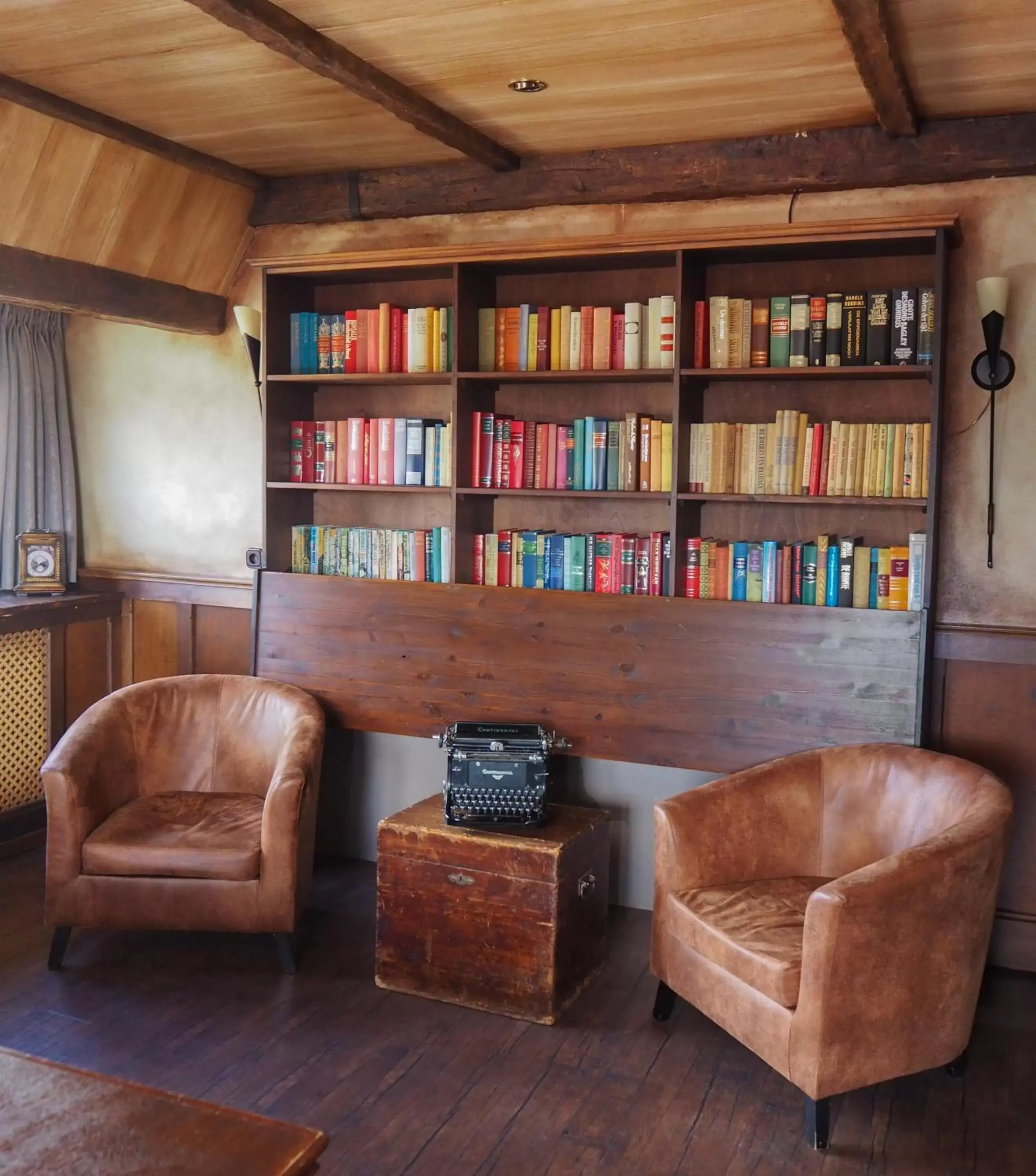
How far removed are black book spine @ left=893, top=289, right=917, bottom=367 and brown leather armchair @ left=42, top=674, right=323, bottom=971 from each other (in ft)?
7.00

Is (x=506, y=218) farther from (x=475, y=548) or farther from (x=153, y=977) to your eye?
(x=153, y=977)

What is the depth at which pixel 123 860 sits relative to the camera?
131 inches

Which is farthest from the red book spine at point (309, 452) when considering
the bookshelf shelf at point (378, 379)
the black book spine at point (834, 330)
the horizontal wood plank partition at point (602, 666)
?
the black book spine at point (834, 330)

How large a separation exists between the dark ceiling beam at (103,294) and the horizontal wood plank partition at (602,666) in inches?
40.6

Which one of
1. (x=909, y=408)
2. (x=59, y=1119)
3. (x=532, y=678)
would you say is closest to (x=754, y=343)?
(x=909, y=408)

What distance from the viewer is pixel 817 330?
345 cm

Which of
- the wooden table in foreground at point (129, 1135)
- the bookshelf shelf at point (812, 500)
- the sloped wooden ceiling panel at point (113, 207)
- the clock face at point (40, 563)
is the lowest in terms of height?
the wooden table in foreground at point (129, 1135)

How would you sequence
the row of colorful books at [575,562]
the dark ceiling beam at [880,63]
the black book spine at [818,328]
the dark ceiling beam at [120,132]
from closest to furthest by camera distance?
the dark ceiling beam at [880,63], the dark ceiling beam at [120,132], the black book spine at [818,328], the row of colorful books at [575,562]

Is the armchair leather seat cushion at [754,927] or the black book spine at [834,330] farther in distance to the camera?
the black book spine at [834,330]

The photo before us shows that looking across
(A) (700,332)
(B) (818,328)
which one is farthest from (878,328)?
(A) (700,332)

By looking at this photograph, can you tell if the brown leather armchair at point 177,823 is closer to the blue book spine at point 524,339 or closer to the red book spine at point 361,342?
the red book spine at point 361,342

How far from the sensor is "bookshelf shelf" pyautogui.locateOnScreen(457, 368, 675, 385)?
11.7 feet

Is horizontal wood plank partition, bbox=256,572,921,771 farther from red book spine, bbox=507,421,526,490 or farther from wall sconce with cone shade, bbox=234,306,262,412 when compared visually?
wall sconce with cone shade, bbox=234,306,262,412

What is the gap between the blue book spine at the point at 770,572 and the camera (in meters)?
3.50
